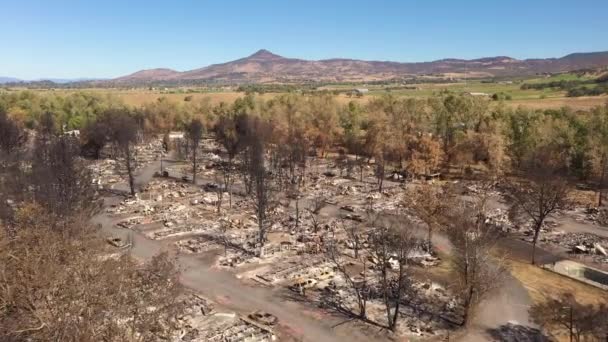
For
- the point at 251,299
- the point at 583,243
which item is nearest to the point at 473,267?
the point at 251,299

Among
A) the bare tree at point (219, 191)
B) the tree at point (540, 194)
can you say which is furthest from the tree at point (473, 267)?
the bare tree at point (219, 191)

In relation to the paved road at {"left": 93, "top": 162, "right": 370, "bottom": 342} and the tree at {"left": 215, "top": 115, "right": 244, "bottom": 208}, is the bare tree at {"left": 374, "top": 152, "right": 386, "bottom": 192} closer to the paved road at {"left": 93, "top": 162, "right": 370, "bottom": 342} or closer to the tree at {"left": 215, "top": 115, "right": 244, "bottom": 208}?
the tree at {"left": 215, "top": 115, "right": 244, "bottom": 208}

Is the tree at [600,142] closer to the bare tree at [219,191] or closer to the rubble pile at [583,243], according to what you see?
the rubble pile at [583,243]

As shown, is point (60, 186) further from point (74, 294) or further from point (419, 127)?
point (419, 127)

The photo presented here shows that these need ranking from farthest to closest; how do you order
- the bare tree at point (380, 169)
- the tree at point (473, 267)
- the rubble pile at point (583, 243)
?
the bare tree at point (380, 169) → the rubble pile at point (583, 243) → the tree at point (473, 267)

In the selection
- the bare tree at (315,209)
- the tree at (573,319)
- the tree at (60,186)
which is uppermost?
the tree at (60,186)

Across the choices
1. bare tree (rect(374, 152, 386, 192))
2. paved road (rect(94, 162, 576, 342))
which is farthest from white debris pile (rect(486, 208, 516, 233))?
bare tree (rect(374, 152, 386, 192))

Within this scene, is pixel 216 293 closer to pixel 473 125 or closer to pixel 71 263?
pixel 71 263

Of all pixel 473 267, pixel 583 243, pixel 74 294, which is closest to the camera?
pixel 74 294

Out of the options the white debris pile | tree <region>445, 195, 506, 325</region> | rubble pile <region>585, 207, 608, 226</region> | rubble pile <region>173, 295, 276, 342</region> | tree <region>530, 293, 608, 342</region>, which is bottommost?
rubble pile <region>585, 207, 608, 226</region>
